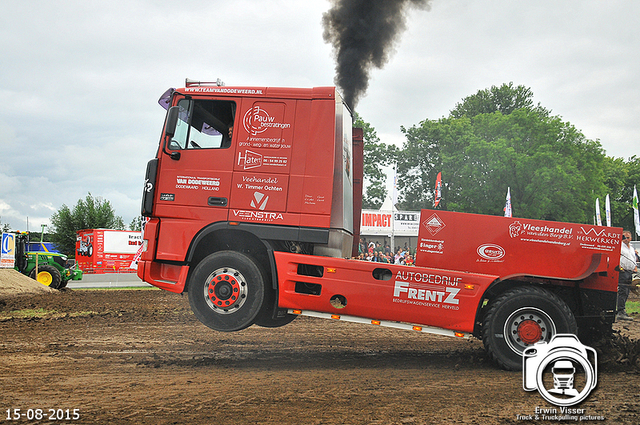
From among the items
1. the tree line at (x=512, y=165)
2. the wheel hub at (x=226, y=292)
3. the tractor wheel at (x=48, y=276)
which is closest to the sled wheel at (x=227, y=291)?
the wheel hub at (x=226, y=292)

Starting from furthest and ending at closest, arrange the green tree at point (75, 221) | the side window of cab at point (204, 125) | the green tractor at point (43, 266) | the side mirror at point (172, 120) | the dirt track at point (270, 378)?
the green tree at point (75, 221) < the green tractor at point (43, 266) < the side window of cab at point (204, 125) < the side mirror at point (172, 120) < the dirt track at point (270, 378)

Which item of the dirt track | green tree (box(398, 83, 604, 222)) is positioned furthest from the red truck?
green tree (box(398, 83, 604, 222))

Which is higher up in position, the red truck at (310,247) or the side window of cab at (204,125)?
the side window of cab at (204,125)

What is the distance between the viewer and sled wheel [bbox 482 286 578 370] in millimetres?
5707

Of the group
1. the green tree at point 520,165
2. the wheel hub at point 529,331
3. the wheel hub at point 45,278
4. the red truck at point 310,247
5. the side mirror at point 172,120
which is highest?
the green tree at point 520,165

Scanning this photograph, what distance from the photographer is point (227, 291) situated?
19.9ft

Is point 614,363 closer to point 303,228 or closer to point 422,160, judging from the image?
point 303,228

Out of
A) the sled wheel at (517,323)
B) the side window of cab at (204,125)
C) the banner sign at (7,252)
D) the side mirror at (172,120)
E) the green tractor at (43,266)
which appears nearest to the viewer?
the sled wheel at (517,323)

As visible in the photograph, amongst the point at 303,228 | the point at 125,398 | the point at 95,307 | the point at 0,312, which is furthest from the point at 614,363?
the point at 0,312

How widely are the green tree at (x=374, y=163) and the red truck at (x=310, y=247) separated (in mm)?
29313

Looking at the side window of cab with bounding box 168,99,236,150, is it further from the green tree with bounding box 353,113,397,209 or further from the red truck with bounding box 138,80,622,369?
the green tree with bounding box 353,113,397,209

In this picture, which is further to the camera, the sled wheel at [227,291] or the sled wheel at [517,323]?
the sled wheel at [227,291]

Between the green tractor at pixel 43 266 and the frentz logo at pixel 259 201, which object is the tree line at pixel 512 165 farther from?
the frentz logo at pixel 259 201

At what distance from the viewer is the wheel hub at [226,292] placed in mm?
6055
